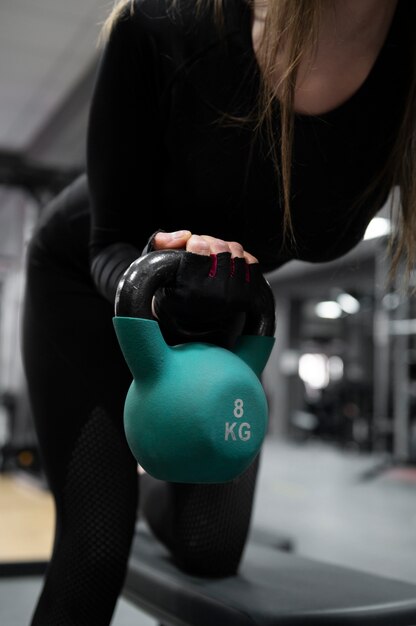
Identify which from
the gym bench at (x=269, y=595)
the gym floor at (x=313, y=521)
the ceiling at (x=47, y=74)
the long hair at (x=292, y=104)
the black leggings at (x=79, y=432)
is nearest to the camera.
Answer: the long hair at (x=292, y=104)

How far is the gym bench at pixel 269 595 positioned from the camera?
110cm

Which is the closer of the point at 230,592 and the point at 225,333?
the point at 225,333

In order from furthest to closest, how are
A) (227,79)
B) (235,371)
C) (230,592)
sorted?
(230,592), (227,79), (235,371)

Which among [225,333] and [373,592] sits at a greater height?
[225,333]

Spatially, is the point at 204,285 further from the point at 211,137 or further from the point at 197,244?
the point at 211,137

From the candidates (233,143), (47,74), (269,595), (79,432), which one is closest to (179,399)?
(233,143)

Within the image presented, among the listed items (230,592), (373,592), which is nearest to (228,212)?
(230,592)

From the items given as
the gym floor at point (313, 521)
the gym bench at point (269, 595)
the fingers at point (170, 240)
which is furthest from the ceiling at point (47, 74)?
the fingers at point (170, 240)

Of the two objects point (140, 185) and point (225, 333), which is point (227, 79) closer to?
point (140, 185)

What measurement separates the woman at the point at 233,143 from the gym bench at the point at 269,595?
27 cm

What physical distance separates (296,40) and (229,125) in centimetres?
12

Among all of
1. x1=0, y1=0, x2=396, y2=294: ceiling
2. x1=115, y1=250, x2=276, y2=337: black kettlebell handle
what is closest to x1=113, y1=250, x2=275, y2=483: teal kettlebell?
x1=115, y1=250, x2=276, y2=337: black kettlebell handle

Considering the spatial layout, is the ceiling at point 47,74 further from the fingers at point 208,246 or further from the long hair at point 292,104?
the fingers at point 208,246

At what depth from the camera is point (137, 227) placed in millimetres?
875
